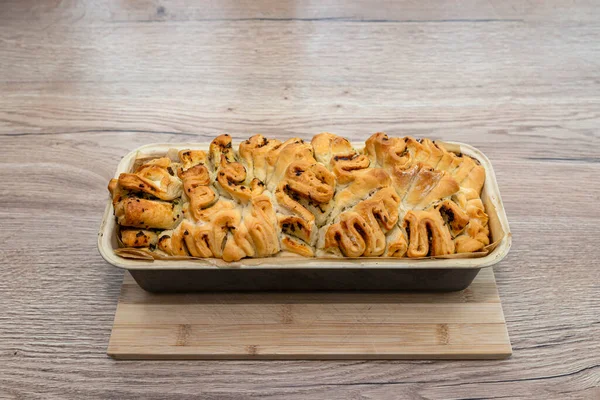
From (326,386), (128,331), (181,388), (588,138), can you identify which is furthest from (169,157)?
(588,138)

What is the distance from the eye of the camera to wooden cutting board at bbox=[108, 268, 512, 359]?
4.48ft

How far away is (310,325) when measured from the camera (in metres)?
1.40

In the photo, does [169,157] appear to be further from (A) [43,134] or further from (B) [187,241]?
(A) [43,134]

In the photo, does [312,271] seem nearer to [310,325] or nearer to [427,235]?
[310,325]

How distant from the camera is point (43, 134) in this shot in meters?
2.04

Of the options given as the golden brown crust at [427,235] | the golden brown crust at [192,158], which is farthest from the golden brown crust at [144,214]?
the golden brown crust at [427,235]

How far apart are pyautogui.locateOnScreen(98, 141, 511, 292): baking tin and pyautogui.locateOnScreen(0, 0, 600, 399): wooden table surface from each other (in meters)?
0.19

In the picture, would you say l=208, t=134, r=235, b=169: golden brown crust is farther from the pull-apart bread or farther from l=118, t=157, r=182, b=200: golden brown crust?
l=118, t=157, r=182, b=200: golden brown crust

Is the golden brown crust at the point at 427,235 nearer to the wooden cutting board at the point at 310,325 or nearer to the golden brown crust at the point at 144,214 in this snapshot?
the wooden cutting board at the point at 310,325

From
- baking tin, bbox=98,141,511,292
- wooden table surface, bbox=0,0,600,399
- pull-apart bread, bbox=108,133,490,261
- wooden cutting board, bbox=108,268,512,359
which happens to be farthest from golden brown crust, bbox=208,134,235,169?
wooden table surface, bbox=0,0,600,399

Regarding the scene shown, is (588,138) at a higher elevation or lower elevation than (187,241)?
lower

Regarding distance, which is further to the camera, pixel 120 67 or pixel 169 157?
pixel 120 67

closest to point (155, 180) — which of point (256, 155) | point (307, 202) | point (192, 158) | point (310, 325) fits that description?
point (192, 158)

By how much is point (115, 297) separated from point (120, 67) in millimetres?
1195
